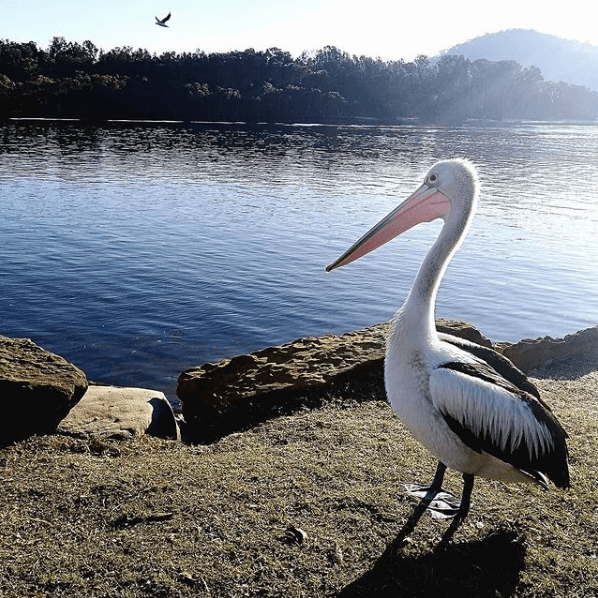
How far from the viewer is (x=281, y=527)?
4043 millimetres

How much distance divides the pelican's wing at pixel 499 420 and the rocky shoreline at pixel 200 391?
2736mm

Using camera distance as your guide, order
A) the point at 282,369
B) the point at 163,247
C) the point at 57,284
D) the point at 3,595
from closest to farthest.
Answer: the point at 3,595, the point at 282,369, the point at 57,284, the point at 163,247

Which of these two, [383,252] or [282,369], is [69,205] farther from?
[282,369]

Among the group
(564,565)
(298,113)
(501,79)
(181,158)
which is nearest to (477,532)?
(564,565)

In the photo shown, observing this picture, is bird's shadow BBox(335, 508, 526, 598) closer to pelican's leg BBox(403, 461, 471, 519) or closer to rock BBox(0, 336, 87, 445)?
pelican's leg BBox(403, 461, 471, 519)

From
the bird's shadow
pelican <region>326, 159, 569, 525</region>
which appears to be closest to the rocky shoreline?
pelican <region>326, 159, 569, 525</region>

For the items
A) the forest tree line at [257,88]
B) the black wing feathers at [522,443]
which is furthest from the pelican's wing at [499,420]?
the forest tree line at [257,88]

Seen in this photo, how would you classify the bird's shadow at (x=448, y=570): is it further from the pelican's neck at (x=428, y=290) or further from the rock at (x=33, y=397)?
the rock at (x=33, y=397)

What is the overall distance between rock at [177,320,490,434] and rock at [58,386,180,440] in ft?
1.31

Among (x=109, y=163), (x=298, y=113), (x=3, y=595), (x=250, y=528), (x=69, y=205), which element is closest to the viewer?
(x=3, y=595)

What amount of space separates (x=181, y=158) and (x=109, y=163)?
5.21 meters

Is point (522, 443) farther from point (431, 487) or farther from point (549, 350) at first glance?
point (549, 350)

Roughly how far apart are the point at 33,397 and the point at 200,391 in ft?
5.79

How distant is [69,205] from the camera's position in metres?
21.6
